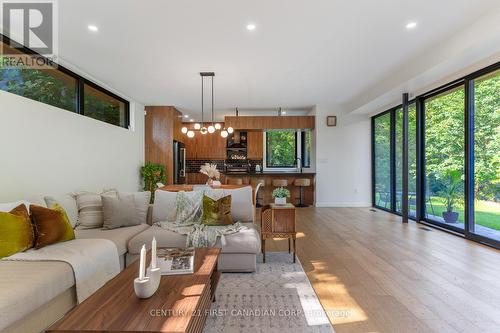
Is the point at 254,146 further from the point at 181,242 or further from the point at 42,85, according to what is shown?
the point at 181,242

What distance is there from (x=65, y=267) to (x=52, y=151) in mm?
2560

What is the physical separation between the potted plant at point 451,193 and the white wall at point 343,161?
264 cm

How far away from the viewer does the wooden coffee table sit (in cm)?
124

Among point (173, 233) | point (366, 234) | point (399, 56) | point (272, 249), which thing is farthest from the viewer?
point (366, 234)

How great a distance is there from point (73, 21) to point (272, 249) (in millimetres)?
3785

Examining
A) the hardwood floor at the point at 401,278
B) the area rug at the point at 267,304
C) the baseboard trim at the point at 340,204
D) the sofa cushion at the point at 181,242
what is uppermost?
the sofa cushion at the point at 181,242

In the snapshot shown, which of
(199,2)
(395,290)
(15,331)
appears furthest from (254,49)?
(15,331)

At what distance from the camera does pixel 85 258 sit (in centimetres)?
225

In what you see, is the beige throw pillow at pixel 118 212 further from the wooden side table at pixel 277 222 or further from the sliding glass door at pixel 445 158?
the sliding glass door at pixel 445 158

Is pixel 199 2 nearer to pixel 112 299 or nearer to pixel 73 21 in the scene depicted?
pixel 73 21

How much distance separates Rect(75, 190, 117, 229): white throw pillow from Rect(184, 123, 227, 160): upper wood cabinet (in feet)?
21.7

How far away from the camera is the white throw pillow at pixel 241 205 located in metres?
3.49

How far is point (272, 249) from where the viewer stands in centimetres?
377

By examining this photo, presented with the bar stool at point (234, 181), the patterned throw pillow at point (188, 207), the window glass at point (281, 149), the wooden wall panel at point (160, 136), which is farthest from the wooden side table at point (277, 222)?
the window glass at point (281, 149)
